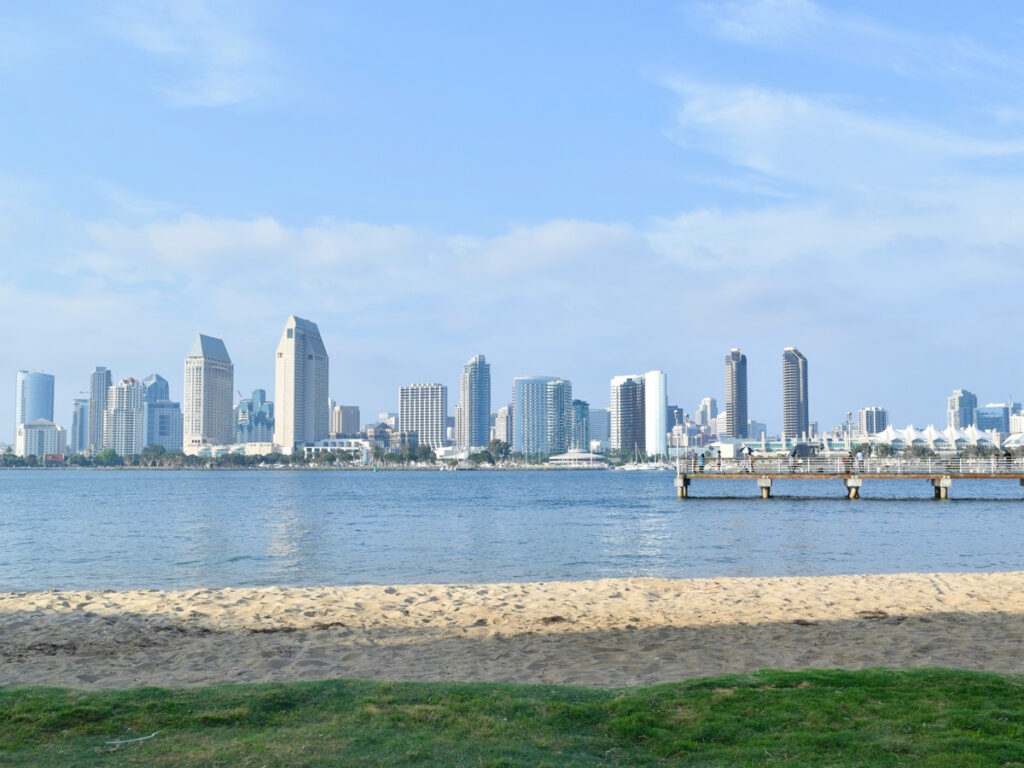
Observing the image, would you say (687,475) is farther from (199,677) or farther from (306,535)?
(199,677)

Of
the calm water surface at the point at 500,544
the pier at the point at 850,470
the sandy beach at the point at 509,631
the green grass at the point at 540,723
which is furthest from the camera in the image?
the pier at the point at 850,470

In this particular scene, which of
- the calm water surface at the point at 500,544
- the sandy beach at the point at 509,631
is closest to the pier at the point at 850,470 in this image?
the calm water surface at the point at 500,544

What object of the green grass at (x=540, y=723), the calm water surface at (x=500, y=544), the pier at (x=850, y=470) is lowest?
the calm water surface at (x=500, y=544)

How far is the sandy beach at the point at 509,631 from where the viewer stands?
12.6m

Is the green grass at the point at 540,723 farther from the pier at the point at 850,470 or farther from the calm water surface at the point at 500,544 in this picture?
the pier at the point at 850,470

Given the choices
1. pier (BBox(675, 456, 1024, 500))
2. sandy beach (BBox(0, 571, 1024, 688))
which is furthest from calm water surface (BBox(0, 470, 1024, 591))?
sandy beach (BBox(0, 571, 1024, 688))

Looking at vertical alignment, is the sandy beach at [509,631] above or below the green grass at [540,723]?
below

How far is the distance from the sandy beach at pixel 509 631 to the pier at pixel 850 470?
4537 centimetres

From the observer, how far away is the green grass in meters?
7.41

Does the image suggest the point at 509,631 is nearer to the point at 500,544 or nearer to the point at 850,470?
the point at 500,544

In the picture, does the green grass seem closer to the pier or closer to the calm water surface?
the calm water surface

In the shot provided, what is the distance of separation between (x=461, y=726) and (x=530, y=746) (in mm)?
878

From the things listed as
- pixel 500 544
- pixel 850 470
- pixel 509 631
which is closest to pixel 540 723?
pixel 509 631

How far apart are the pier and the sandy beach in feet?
149
